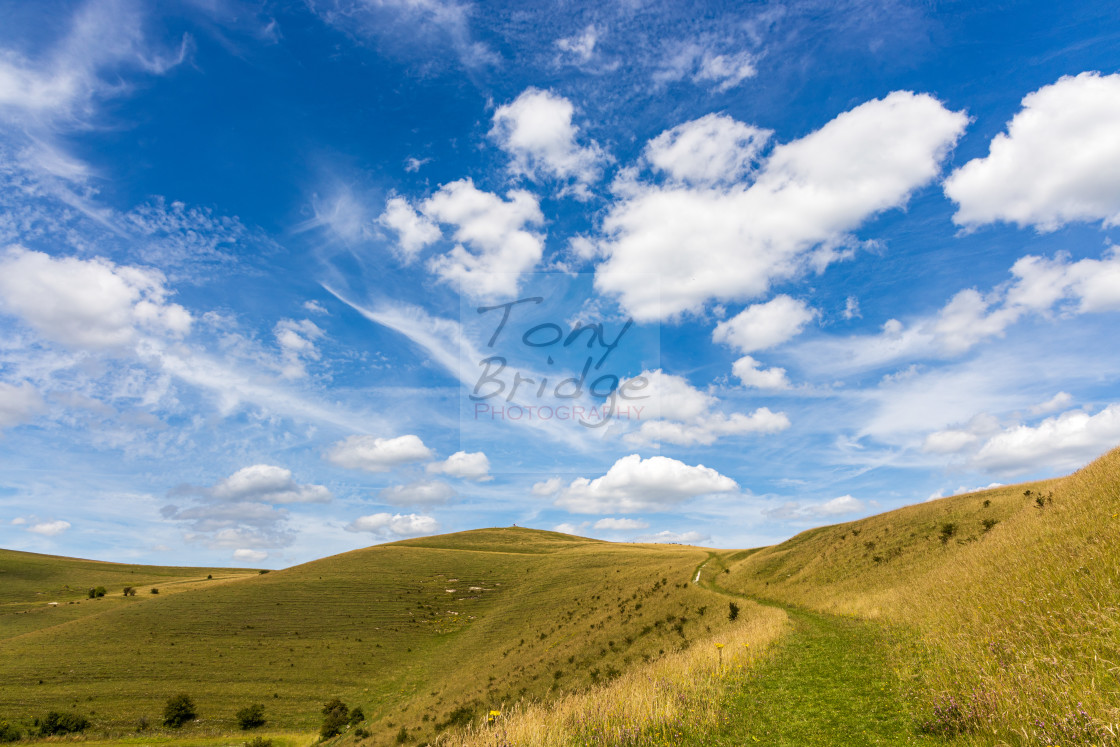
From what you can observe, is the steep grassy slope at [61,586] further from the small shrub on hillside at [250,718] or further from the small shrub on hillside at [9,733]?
the small shrub on hillside at [250,718]

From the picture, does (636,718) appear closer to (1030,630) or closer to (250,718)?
(1030,630)

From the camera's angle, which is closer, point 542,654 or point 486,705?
point 486,705

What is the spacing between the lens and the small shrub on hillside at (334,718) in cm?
4516

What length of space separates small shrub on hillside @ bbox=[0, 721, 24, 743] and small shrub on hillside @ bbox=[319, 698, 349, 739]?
84.3 feet

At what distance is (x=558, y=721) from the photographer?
38.5 feet

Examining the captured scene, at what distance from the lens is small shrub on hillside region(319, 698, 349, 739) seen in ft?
148

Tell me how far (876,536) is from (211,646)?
78152 millimetres

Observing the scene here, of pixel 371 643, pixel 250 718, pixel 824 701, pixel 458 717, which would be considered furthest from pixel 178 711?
pixel 824 701

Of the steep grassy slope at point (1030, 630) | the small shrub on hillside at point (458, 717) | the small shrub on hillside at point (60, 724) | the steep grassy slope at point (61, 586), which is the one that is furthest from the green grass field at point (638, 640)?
the small shrub on hillside at point (60, 724)

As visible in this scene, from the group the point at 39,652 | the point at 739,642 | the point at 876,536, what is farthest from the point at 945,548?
the point at 39,652

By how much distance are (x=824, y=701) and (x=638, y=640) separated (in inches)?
1062

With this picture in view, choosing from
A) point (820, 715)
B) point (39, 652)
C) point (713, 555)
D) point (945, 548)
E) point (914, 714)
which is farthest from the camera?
point (713, 555)

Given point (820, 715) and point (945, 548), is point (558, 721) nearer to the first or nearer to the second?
point (820, 715)

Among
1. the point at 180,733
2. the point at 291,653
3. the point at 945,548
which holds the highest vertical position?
the point at 945,548
